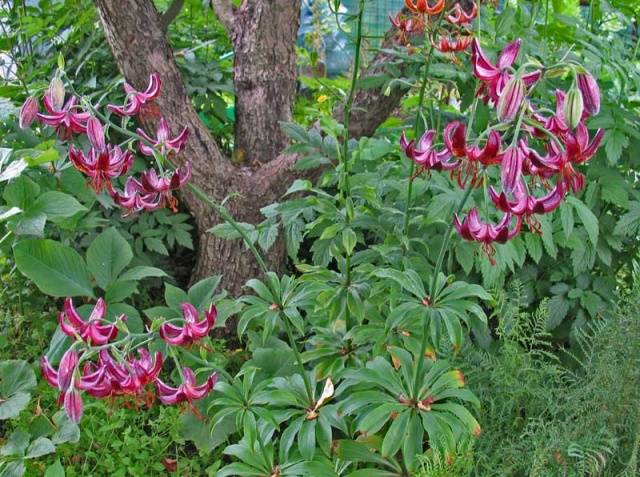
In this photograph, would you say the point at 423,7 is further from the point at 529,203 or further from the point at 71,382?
the point at 71,382

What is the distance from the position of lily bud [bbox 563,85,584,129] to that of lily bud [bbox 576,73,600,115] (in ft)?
0.08

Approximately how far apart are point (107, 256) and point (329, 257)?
0.68 metres

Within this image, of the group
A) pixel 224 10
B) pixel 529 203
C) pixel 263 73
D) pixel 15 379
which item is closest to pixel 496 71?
pixel 529 203

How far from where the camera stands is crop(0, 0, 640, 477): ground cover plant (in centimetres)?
146

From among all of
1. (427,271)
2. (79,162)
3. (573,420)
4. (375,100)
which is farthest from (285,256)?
(79,162)

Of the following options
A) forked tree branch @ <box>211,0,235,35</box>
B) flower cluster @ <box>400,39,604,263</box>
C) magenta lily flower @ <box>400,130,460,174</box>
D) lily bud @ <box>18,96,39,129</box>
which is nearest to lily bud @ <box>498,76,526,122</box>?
flower cluster @ <box>400,39,604,263</box>

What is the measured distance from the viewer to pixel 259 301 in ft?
6.38

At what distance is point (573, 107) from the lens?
1162mm

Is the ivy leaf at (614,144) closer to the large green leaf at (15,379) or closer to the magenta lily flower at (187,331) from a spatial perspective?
the magenta lily flower at (187,331)

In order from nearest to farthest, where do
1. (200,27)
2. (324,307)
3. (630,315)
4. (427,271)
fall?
(630,315) → (324,307) → (427,271) → (200,27)

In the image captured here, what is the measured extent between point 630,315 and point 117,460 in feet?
4.70

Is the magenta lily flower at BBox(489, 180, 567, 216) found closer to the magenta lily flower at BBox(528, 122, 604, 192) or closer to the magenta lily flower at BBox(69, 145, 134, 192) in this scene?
the magenta lily flower at BBox(528, 122, 604, 192)

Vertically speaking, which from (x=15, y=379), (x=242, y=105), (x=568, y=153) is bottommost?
(x=15, y=379)

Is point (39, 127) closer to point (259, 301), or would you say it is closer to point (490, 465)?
point (259, 301)
